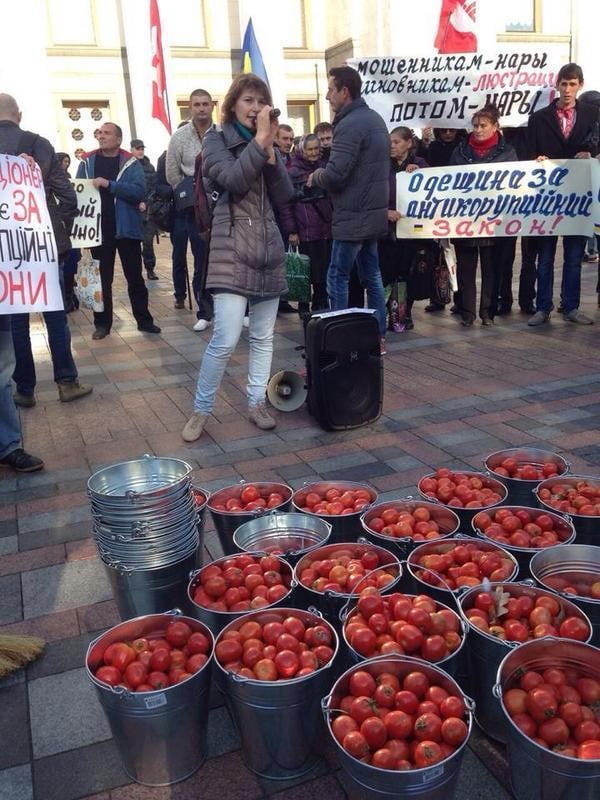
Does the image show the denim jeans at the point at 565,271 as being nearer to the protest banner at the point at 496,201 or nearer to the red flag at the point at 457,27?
the protest banner at the point at 496,201

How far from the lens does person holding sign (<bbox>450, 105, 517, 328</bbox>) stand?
7.40m

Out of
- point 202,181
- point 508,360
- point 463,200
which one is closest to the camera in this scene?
point 202,181

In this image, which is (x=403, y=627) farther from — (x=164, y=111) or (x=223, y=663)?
(x=164, y=111)

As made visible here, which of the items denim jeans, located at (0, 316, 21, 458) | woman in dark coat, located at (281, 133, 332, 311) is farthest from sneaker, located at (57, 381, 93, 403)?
woman in dark coat, located at (281, 133, 332, 311)

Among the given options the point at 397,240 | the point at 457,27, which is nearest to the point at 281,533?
the point at 397,240

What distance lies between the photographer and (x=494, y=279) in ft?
25.7

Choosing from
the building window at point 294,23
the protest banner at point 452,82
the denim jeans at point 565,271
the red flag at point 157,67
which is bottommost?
the denim jeans at point 565,271

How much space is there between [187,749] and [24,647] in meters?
0.82

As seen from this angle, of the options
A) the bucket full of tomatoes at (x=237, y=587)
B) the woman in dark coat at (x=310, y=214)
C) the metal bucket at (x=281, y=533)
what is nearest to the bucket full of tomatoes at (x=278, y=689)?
the bucket full of tomatoes at (x=237, y=587)

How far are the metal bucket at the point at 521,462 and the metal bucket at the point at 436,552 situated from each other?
0.61 m

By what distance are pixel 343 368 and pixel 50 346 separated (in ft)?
7.53

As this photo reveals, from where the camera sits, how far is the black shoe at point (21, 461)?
4391mm

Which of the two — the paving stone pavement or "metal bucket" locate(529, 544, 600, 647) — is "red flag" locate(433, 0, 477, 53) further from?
"metal bucket" locate(529, 544, 600, 647)

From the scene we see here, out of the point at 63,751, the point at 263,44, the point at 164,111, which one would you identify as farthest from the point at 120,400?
the point at 263,44
